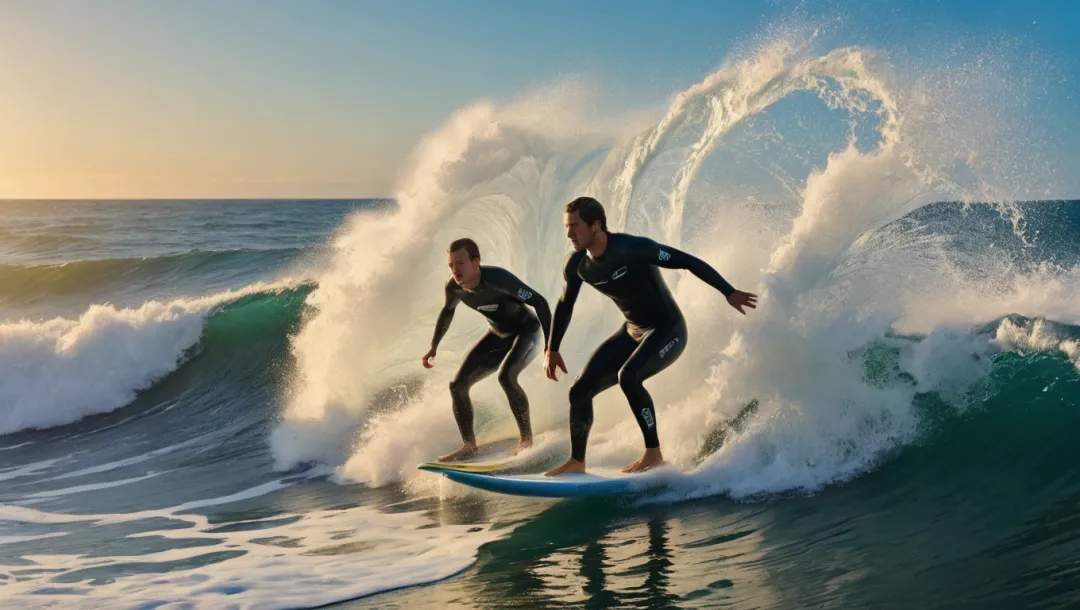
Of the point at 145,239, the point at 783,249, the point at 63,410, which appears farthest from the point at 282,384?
the point at 145,239

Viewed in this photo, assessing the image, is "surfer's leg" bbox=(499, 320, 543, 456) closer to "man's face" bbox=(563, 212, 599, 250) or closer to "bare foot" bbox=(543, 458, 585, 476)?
"bare foot" bbox=(543, 458, 585, 476)

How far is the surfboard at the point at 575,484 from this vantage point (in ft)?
20.1

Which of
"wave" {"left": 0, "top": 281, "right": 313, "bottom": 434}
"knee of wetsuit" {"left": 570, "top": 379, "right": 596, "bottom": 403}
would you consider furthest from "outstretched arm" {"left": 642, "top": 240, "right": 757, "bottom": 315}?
"wave" {"left": 0, "top": 281, "right": 313, "bottom": 434}

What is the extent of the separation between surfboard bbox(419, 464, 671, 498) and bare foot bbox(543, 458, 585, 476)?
2.1 inches

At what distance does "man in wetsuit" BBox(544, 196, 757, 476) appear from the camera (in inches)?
233

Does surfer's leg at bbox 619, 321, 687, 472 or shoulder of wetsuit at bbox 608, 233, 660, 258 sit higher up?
shoulder of wetsuit at bbox 608, 233, 660, 258

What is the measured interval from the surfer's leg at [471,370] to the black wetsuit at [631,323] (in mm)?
1208

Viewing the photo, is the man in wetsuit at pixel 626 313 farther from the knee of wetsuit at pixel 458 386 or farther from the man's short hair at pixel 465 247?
the knee of wetsuit at pixel 458 386

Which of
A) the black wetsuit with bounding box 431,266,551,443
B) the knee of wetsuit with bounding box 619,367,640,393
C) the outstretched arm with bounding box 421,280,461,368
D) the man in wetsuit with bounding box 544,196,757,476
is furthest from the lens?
the outstretched arm with bounding box 421,280,461,368

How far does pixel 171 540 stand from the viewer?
6.99 metres

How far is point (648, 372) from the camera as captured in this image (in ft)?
20.2

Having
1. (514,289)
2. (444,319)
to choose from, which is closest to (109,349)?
(444,319)

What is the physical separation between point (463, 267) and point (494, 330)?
816 millimetres

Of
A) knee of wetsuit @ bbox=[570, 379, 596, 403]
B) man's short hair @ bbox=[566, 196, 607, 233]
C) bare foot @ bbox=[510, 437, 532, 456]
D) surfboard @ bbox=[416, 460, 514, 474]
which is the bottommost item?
surfboard @ bbox=[416, 460, 514, 474]
